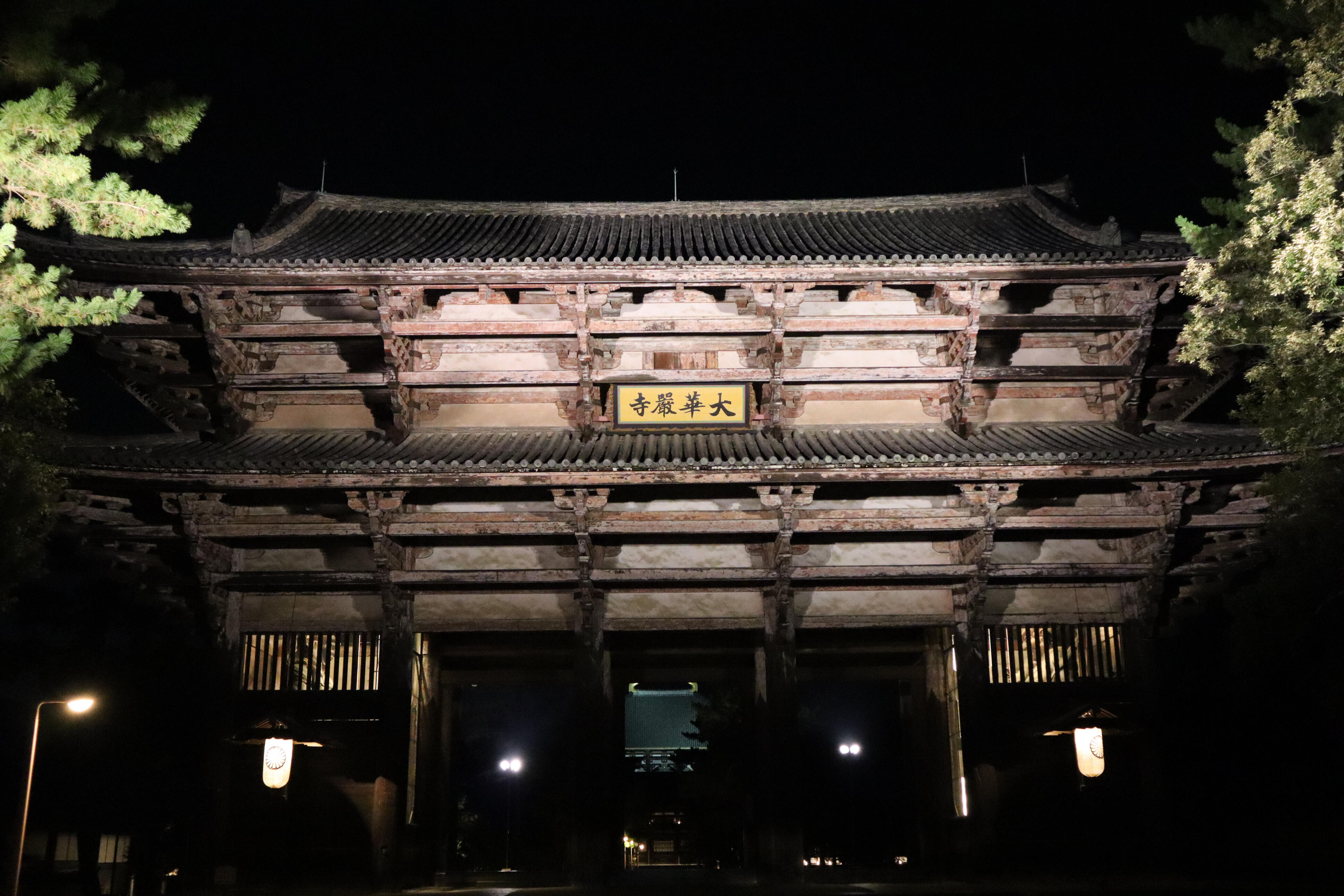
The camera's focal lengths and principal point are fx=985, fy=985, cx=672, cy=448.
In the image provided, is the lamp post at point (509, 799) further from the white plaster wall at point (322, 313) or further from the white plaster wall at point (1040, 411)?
the white plaster wall at point (1040, 411)

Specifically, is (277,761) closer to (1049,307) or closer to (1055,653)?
(1055,653)

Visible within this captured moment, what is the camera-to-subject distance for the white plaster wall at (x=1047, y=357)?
17328 millimetres

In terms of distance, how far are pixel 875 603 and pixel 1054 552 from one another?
3117 millimetres

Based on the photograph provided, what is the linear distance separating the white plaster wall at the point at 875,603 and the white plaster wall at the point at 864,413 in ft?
9.52

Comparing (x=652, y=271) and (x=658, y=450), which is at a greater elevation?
(x=652, y=271)

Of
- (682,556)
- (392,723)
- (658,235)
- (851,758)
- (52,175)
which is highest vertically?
(658,235)

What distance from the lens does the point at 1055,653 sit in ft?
53.1

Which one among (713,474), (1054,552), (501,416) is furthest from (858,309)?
→ (501,416)

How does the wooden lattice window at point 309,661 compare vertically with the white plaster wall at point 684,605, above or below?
below

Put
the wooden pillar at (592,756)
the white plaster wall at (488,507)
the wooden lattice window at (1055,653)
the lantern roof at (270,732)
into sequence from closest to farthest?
the lantern roof at (270,732) < the wooden pillar at (592,756) < the wooden lattice window at (1055,653) < the white plaster wall at (488,507)

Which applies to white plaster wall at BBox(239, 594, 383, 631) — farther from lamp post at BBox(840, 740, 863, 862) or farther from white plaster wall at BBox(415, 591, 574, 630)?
lamp post at BBox(840, 740, 863, 862)

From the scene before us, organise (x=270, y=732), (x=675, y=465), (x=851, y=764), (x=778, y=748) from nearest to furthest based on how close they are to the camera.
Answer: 1. (x=270, y=732)
2. (x=675, y=465)
3. (x=778, y=748)
4. (x=851, y=764)

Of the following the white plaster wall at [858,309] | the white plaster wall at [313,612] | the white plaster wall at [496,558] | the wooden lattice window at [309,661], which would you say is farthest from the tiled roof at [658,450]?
the wooden lattice window at [309,661]

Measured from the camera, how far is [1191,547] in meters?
16.3
